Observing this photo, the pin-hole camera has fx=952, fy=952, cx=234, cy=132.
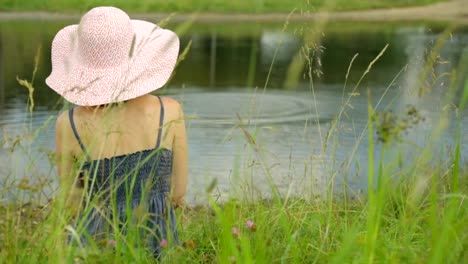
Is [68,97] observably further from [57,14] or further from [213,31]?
[57,14]

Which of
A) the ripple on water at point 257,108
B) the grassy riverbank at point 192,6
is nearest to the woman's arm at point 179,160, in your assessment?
the ripple on water at point 257,108

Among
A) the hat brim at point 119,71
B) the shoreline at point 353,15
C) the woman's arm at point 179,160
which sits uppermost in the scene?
the hat brim at point 119,71

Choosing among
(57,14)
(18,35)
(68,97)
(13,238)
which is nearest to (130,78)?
(68,97)

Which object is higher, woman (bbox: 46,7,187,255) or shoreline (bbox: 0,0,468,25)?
woman (bbox: 46,7,187,255)

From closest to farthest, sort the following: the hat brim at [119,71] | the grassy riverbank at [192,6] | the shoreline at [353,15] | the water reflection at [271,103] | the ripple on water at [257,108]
Answer: the hat brim at [119,71] < the water reflection at [271,103] < the ripple on water at [257,108] < the grassy riverbank at [192,6] < the shoreline at [353,15]

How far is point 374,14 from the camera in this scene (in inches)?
907

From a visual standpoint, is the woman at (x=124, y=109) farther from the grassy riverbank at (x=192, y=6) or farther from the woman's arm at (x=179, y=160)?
the grassy riverbank at (x=192, y=6)

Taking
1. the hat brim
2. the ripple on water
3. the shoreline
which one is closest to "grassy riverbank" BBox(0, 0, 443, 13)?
the shoreline

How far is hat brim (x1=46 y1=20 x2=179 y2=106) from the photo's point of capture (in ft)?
7.20

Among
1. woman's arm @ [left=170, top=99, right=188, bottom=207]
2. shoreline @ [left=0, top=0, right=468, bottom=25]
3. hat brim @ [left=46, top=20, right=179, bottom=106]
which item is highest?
hat brim @ [left=46, top=20, right=179, bottom=106]

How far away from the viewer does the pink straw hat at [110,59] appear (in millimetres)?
2201

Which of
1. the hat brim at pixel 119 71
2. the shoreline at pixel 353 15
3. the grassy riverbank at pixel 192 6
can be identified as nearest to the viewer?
the hat brim at pixel 119 71

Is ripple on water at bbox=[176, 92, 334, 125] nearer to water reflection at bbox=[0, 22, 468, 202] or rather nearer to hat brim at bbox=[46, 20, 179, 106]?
water reflection at bbox=[0, 22, 468, 202]

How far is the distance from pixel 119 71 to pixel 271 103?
6.48 metres
